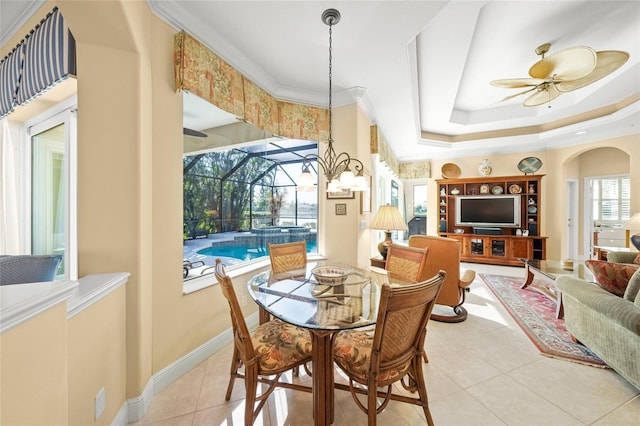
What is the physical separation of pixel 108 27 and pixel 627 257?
5.55 meters

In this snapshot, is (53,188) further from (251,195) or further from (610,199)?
(610,199)

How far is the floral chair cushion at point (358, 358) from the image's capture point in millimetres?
1300

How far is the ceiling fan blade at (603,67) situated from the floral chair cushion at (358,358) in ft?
10.4

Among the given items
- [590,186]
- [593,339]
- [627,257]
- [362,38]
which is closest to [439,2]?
[362,38]

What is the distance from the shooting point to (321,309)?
4.68ft

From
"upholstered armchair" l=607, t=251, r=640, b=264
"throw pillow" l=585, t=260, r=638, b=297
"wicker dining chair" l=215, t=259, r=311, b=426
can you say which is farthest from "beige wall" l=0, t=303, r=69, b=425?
"upholstered armchair" l=607, t=251, r=640, b=264

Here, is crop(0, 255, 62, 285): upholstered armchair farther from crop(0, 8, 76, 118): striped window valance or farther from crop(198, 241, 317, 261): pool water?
crop(0, 8, 76, 118): striped window valance

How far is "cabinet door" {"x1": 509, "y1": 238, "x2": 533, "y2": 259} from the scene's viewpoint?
5.29m

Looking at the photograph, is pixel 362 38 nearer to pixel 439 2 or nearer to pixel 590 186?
pixel 439 2

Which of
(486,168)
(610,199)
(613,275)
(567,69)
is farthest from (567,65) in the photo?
(610,199)

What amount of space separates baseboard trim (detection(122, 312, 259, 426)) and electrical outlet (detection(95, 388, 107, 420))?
6.6 inches

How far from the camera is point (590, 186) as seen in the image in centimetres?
570

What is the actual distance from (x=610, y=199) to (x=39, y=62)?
9447 mm

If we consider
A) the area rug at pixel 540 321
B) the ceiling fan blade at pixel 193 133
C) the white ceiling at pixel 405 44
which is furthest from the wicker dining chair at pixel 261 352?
the area rug at pixel 540 321
